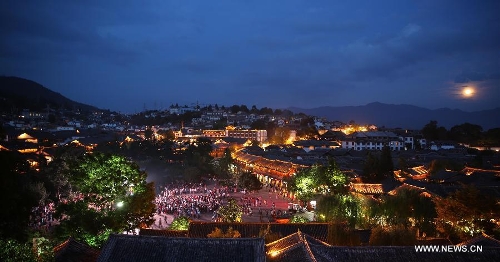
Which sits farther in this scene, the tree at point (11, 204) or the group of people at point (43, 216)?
the group of people at point (43, 216)

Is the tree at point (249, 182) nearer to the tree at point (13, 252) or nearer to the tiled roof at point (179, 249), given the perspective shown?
the tiled roof at point (179, 249)

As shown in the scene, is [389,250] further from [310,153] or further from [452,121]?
[452,121]

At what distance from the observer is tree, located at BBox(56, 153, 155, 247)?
49.5 feet

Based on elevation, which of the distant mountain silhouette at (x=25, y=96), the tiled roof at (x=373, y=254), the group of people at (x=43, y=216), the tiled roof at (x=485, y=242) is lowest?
the group of people at (x=43, y=216)

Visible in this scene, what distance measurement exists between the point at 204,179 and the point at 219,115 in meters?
89.2

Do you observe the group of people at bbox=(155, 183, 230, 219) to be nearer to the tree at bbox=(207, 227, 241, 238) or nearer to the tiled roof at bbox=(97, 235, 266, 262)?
the tree at bbox=(207, 227, 241, 238)

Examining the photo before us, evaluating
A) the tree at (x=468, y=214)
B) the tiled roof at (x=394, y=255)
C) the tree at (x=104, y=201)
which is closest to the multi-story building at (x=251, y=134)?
the tree at (x=468, y=214)

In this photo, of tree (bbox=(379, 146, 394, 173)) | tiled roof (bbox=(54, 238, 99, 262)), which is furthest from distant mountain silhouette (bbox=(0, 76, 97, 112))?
tiled roof (bbox=(54, 238, 99, 262))

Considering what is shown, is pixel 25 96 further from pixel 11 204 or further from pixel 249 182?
pixel 11 204

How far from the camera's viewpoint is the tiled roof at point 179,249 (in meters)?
11.7

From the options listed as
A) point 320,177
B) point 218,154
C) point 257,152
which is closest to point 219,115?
point 218,154

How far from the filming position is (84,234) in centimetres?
1502

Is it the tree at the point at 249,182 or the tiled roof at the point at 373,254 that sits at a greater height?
the tiled roof at the point at 373,254

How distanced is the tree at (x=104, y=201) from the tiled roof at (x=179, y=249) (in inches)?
137
